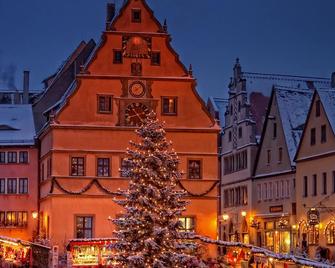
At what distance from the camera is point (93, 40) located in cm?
6116

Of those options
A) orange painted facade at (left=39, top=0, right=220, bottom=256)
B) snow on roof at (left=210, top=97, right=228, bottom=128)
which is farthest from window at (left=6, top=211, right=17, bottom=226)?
snow on roof at (left=210, top=97, right=228, bottom=128)

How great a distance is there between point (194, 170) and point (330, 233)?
9.85 m

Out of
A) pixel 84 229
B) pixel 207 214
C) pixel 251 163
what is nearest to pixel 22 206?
pixel 84 229

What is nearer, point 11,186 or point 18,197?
point 18,197

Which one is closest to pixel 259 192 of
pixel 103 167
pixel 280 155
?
pixel 280 155

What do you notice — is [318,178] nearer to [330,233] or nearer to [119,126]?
[330,233]

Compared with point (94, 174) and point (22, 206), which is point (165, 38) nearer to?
point (94, 174)

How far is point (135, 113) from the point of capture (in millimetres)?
50281

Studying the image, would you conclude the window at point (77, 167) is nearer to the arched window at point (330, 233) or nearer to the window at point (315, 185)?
the arched window at point (330, 233)

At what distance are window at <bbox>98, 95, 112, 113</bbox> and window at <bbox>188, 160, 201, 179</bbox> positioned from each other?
5.39 metres

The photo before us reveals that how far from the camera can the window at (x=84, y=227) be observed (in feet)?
159

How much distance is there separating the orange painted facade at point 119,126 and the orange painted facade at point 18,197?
2737 millimetres

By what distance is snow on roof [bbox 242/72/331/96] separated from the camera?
72438mm

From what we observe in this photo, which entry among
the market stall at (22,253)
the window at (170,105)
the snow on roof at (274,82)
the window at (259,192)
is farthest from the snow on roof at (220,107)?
the market stall at (22,253)
